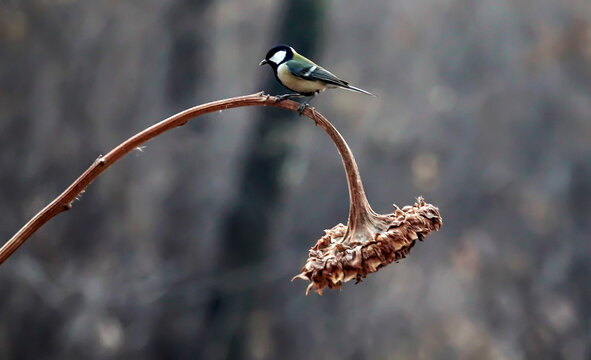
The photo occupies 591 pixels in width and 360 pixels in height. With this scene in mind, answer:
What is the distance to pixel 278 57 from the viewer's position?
174 cm

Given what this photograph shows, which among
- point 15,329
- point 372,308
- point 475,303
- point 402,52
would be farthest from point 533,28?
point 15,329

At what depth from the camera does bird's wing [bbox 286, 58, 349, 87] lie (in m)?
1.58

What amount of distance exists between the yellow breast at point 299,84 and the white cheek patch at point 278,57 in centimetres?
9

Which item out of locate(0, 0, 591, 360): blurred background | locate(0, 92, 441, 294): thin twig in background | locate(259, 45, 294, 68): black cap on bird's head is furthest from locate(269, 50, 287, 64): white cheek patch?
locate(0, 0, 591, 360): blurred background

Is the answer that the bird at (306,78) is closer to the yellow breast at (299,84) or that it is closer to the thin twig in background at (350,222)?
the yellow breast at (299,84)

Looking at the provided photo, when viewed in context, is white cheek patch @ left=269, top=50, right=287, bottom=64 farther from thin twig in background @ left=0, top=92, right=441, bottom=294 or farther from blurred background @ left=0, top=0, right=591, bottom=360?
blurred background @ left=0, top=0, right=591, bottom=360

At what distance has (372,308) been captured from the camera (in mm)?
4762

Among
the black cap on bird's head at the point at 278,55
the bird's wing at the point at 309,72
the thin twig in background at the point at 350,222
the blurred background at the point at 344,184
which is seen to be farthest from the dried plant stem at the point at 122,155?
the blurred background at the point at 344,184

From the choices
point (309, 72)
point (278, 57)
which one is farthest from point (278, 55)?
point (309, 72)

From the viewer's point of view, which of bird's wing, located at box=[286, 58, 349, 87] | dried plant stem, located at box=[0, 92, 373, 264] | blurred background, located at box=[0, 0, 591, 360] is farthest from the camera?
blurred background, located at box=[0, 0, 591, 360]

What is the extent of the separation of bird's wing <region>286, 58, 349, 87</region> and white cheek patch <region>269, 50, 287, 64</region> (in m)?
0.09

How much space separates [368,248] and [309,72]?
2.50 feet

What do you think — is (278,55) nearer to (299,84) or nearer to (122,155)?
(299,84)

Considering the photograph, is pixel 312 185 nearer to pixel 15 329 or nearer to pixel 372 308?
pixel 372 308
